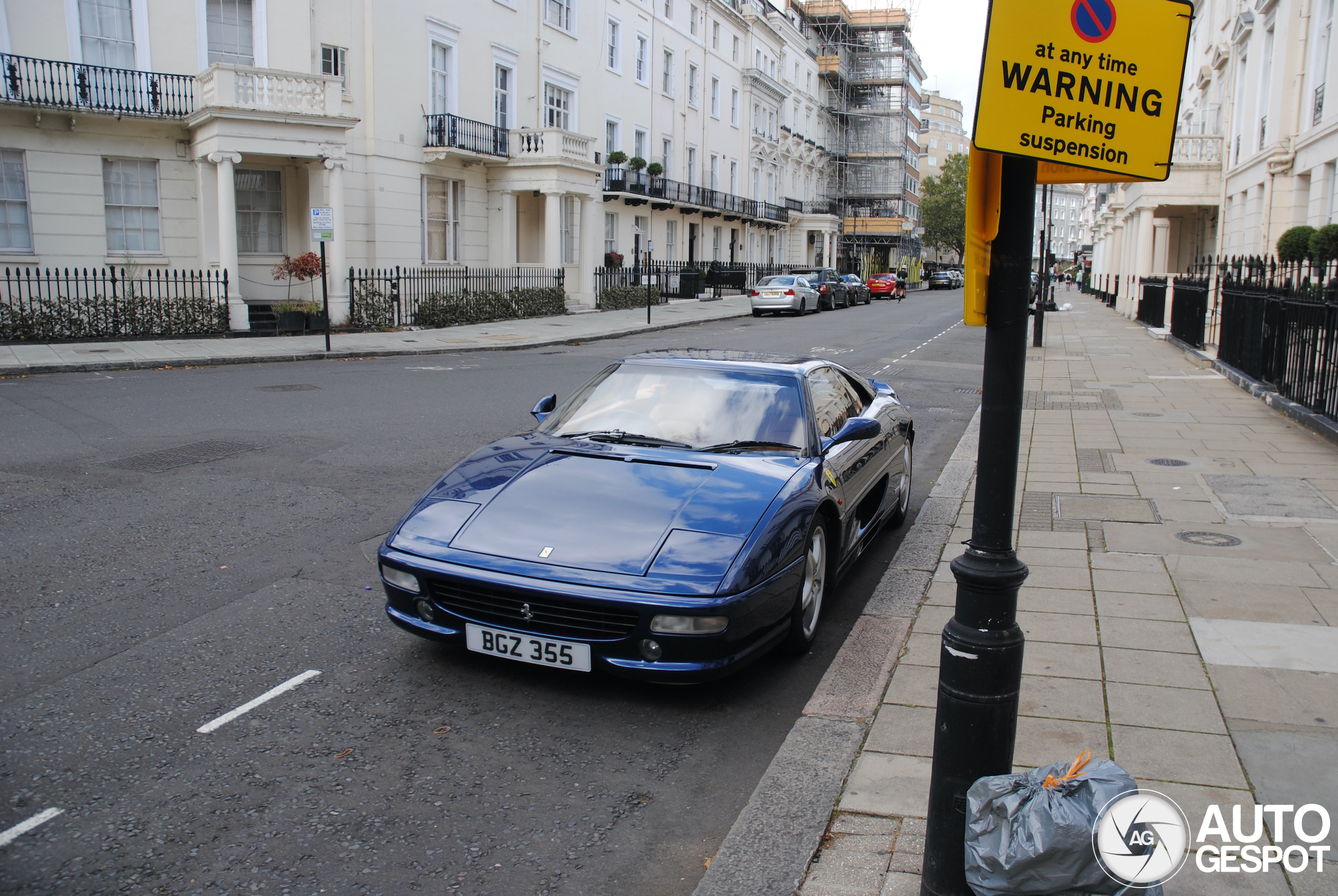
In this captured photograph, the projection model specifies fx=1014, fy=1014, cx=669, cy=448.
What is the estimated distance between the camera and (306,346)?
20312mm

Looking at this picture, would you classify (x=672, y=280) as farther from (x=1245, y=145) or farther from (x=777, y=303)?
(x=1245, y=145)

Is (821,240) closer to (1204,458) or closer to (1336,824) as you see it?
(1204,458)

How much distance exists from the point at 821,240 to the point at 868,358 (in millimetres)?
51322

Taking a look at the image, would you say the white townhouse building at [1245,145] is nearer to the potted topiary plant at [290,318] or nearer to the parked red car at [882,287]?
the parked red car at [882,287]

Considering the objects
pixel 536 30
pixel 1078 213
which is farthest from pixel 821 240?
pixel 1078 213

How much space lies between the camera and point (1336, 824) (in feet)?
10.6

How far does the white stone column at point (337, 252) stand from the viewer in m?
23.5

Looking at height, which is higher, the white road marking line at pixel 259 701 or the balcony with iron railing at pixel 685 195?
the balcony with iron railing at pixel 685 195

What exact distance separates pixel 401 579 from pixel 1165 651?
357 cm

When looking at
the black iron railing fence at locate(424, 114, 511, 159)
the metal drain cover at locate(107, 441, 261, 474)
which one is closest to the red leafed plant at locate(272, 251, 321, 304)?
the black iron railing fence at locate(424, 114, 511, 159)

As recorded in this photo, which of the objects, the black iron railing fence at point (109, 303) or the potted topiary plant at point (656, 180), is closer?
the black iron railing fence at point (109, 303)

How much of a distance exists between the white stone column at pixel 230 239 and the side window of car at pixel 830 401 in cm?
1880

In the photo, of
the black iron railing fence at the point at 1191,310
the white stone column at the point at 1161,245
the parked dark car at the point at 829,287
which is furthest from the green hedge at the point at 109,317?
the white stone column at the point at 1161,245

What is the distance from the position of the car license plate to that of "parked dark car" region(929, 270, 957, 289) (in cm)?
7413
